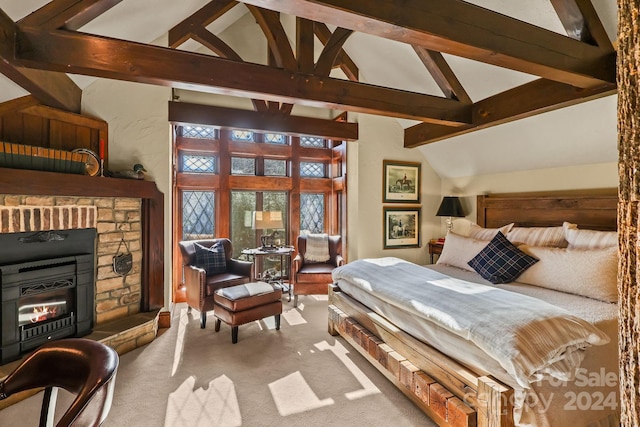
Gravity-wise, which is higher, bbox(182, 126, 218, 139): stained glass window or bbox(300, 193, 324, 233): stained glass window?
bbox(182, 126, 218, 139): stained glass window

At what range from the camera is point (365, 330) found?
2631 millimetres

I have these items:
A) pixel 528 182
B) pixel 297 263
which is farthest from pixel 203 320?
pixel 528 182

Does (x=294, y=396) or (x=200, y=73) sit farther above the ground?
(x=200, y=73)

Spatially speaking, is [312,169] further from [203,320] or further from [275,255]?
[203,320]

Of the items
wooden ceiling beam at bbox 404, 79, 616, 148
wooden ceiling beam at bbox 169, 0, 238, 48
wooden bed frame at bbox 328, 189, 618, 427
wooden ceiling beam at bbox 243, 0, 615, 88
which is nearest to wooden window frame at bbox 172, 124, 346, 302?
wooden ceiling beam at bbox 169, 0, 238, 48

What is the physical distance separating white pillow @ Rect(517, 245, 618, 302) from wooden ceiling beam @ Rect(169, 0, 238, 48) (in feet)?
13.3

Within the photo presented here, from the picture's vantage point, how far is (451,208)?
452cm

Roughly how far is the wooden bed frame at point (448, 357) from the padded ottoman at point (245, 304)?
24.9 inches

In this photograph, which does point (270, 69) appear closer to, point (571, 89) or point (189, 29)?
point (189, 29)

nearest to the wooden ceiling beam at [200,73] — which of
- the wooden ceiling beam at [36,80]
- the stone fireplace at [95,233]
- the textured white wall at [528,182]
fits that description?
the wooden ceiling beam at [36,80]

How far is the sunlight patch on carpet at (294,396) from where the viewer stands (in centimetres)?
207

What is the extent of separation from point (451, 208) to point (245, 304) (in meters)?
3.20

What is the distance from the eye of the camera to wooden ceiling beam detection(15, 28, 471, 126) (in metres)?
2.01

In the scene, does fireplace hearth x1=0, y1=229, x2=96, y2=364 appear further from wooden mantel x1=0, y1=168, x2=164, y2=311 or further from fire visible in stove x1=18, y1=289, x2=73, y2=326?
wooden mantel x1=0, y1=168, x2=164, y2=311
